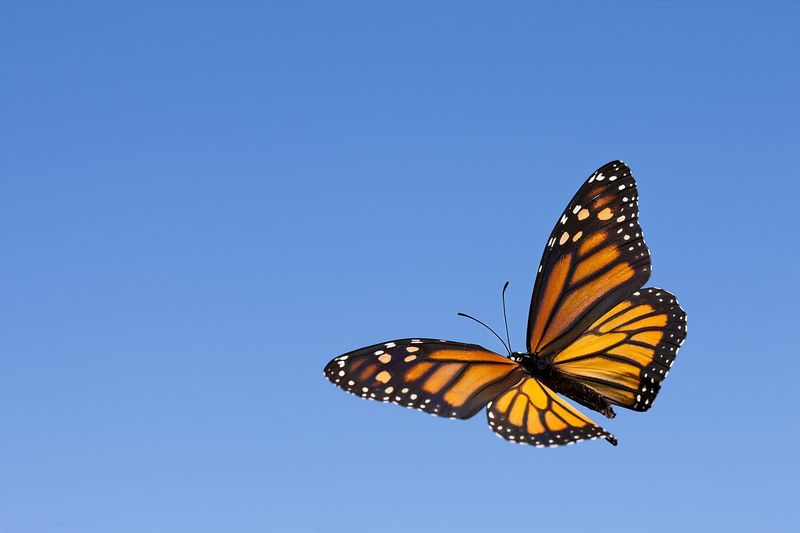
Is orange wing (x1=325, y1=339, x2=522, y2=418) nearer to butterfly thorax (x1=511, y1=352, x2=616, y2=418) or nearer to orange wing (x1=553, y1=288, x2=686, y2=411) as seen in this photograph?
butterfly thorax (x1=511, y1=352, x2=616, y2=418)

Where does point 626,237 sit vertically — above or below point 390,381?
above

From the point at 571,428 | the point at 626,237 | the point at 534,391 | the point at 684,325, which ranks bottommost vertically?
the point at 571,428

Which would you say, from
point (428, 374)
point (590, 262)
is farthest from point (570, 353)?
point (428, 374)

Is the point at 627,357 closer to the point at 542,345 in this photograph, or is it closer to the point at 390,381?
the point at 542,345

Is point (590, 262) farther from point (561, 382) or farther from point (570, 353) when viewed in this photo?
point (561, 382)

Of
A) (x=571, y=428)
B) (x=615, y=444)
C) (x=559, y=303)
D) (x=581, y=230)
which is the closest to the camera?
(x=615, y=444)

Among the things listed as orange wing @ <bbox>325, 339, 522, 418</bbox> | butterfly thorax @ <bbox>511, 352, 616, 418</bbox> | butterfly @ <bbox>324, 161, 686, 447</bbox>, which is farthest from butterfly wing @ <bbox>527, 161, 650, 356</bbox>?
orange wing @ <bbox>325, 339, 522, 418</bbox>

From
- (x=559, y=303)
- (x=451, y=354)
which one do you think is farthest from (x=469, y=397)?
(x=559, y=303)

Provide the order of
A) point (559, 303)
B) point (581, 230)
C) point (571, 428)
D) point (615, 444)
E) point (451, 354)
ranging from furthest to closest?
point (581, 230)
point (559, 303)
point (451, 354)
point (571, 428)
point (615, 444)
